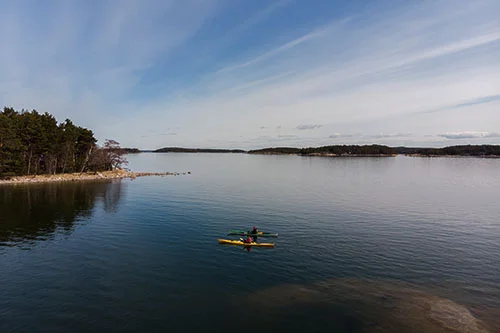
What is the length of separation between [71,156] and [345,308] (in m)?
106

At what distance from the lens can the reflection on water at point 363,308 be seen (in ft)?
66.4

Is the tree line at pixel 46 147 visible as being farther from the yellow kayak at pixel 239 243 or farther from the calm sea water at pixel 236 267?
the yellow kayak at pixel 239 243

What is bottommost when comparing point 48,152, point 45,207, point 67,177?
point 45,207

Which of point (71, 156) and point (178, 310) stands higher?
point (71, 156)

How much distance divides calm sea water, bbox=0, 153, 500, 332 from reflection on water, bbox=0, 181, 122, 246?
0.34 meters

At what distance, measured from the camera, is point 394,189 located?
278 ft

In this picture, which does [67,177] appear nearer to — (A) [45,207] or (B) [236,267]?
(A) [45,207]

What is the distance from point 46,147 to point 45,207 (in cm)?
4254

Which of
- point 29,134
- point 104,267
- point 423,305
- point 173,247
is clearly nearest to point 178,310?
point 104,267

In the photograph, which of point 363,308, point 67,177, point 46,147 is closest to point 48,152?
point 46,147

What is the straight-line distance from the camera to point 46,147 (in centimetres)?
8894

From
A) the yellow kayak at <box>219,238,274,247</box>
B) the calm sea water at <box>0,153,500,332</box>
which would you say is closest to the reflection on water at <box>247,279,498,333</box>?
the calm sea water at <box>0,153,500,332</box>

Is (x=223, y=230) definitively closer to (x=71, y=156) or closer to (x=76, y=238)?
(x=76, y=238)

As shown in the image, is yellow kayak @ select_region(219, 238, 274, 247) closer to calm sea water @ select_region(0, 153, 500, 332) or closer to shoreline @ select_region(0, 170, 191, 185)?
calm sea water @ select_region(0, 153, 500, 332)
